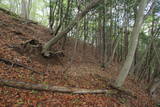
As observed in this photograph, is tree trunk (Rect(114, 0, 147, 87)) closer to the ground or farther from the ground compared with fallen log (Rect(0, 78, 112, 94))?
farther from the ground

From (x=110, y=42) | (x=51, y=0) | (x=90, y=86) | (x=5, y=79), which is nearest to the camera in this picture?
(x=5, y=79)

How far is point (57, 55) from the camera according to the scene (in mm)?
8141

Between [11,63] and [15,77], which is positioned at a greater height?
[11,63]

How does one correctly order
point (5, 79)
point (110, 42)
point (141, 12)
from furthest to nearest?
point (110, 42) → point (141, 12) → point (5, 79)

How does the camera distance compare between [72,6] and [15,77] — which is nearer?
[15,77]

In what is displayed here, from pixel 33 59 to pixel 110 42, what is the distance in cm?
914

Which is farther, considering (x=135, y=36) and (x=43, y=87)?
(x=135, y=36)

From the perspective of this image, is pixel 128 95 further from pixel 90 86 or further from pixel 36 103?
pixel 36 103

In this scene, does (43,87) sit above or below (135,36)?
below

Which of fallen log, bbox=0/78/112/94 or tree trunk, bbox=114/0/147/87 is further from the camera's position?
tree trunk, bbox=114/0/147/87

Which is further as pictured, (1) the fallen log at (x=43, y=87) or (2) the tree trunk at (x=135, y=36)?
(2) the tree trunk at (x=135, y=36)

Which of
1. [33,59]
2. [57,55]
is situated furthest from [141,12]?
[33,59]

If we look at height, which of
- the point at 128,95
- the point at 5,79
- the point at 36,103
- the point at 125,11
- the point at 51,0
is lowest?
the point at 128,95

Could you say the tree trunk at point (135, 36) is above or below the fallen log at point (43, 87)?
above
